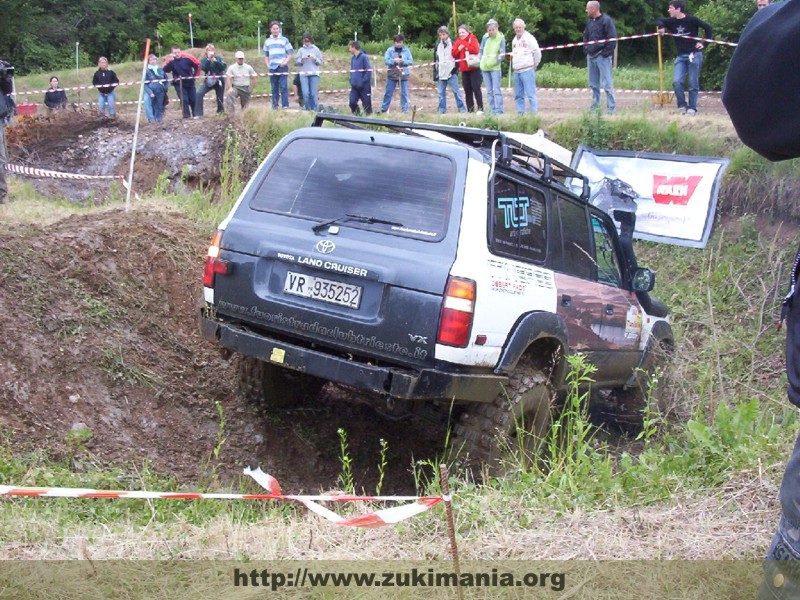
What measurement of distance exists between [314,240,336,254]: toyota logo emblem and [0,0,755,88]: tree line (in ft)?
107

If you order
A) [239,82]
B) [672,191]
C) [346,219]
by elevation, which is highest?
[239,82]

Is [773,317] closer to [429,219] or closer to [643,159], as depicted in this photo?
[643,159]

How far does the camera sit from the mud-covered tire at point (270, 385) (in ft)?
19.9

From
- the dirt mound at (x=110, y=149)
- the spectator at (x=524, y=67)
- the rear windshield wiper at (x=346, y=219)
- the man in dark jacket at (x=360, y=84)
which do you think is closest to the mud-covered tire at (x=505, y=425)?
the rear windshield wiper at (x=346, y=219)

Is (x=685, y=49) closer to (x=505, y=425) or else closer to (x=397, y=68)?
(x=397, y=68)

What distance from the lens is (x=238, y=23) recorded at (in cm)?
4047

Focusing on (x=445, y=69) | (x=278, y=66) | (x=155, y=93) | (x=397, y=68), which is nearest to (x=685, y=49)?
(x=445, y=69)

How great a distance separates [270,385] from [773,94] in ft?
15.2

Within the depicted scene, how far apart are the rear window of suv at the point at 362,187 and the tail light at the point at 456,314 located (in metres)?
0.36

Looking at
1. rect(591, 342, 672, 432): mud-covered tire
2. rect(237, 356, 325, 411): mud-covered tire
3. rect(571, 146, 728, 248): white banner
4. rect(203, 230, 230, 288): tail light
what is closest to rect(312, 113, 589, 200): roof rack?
rect(203, 230, 230, 288): tail light

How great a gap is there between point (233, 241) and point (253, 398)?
4.06 feet

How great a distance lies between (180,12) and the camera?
40.8 m

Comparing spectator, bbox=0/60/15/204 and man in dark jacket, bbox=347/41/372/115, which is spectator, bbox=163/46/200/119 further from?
spectator, bbox=0/60/15/204

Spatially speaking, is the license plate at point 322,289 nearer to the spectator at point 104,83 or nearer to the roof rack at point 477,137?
the roof rack at point 477,137
